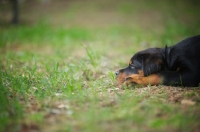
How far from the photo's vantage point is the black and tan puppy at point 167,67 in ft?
10.6

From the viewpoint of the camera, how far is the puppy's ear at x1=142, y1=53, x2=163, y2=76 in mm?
3408

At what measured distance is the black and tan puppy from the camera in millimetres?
3227

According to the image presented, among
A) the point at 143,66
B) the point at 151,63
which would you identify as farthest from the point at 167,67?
the point at 143,66

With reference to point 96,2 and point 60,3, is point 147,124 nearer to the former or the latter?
point 96,2

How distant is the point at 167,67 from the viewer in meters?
3.52

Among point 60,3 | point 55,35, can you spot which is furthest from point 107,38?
point 60,3

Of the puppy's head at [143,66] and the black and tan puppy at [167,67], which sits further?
the puppy's head at [143,66]

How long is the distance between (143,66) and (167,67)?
1.32 feet

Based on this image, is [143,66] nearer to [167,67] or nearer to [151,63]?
[151,63]

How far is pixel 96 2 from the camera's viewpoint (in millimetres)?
16625

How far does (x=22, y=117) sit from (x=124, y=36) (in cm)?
707

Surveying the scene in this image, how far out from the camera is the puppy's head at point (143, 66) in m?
3.40

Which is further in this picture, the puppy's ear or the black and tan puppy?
the puppy's ear

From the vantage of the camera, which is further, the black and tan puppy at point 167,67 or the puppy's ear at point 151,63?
the puppy's ear at point 151,63
